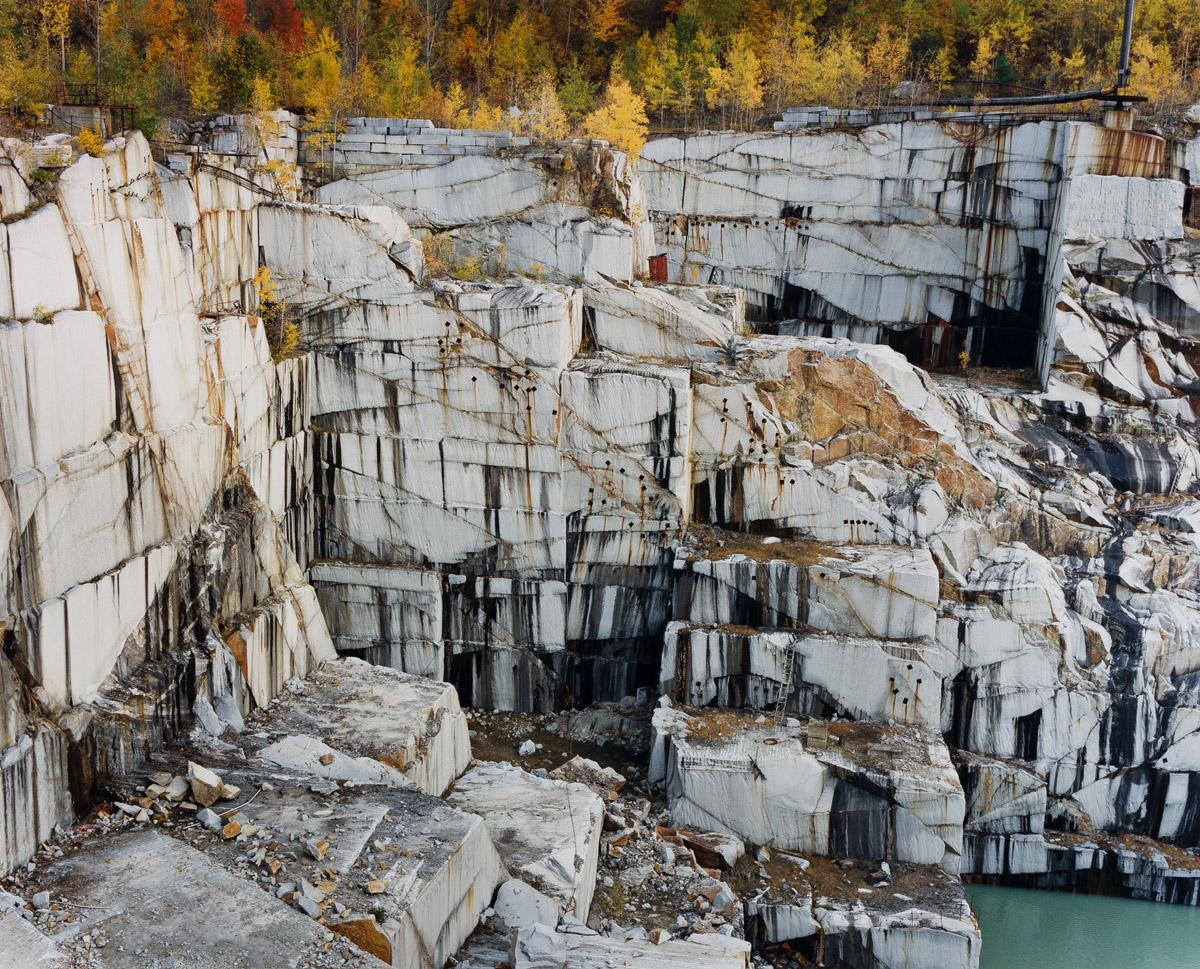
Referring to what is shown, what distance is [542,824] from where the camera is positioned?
1311 cm

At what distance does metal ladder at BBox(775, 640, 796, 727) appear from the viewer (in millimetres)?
16094

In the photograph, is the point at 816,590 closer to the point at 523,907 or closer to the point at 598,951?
the point at 523,907

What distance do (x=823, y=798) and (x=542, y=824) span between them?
3.94 metres

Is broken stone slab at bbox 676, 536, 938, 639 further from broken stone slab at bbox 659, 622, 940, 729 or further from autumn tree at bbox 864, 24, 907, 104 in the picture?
autumn tree at bbox 864, 24, 907, 104

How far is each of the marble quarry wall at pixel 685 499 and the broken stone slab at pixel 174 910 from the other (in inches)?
91.7

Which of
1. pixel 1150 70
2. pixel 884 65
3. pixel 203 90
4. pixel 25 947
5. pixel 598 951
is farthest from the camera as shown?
pixel 884 65

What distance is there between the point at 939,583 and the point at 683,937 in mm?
7372

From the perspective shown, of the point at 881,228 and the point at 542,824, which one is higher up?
the point at 881,228

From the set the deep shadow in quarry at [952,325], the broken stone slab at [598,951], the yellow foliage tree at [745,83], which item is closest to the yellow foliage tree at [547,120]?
the yellow foliage tree at [745,83]

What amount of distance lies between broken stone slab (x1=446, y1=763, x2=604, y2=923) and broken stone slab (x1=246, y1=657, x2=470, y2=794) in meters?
0.54

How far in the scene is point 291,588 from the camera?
1527 cm

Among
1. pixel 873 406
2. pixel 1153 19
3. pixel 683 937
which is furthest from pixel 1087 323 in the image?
pixel 683 937

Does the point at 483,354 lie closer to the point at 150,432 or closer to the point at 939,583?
the point at 150,432

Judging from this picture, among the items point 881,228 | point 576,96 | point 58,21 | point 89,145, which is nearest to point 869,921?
point 89,145
